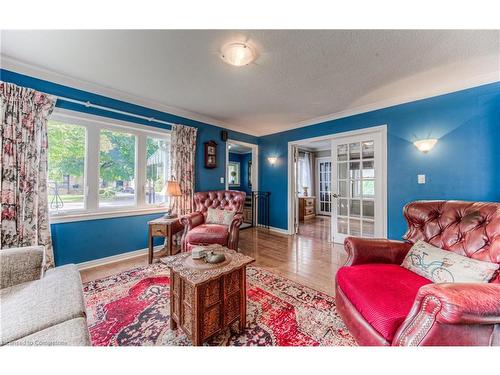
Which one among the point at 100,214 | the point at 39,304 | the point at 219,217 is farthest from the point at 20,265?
the point at 219,217

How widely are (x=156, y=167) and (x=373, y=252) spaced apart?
325cm

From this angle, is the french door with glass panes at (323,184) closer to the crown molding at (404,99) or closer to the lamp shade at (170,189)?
the crown molding at (404,99)

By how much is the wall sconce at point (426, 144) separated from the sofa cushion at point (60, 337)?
375 cm

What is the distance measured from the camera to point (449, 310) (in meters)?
0.79

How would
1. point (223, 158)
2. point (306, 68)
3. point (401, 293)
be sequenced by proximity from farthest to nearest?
point (223, 158), point (306, 68), point (401, 293)

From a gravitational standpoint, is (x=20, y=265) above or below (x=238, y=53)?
below

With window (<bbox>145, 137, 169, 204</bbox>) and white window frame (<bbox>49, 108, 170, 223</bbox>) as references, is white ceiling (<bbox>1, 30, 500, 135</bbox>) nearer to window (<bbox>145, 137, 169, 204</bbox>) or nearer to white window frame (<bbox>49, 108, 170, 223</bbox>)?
white window frame (<bbox>49, 108, 170, 223</bbox>)

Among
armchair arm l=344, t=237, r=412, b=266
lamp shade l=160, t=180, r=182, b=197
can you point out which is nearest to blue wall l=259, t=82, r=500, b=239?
armchair arm l=344, t=237, r=412, b=266

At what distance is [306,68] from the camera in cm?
214

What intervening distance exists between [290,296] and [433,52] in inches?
107

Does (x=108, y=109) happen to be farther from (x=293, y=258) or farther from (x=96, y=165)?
(x=293, y=258)

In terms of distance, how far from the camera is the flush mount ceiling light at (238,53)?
1754mm
